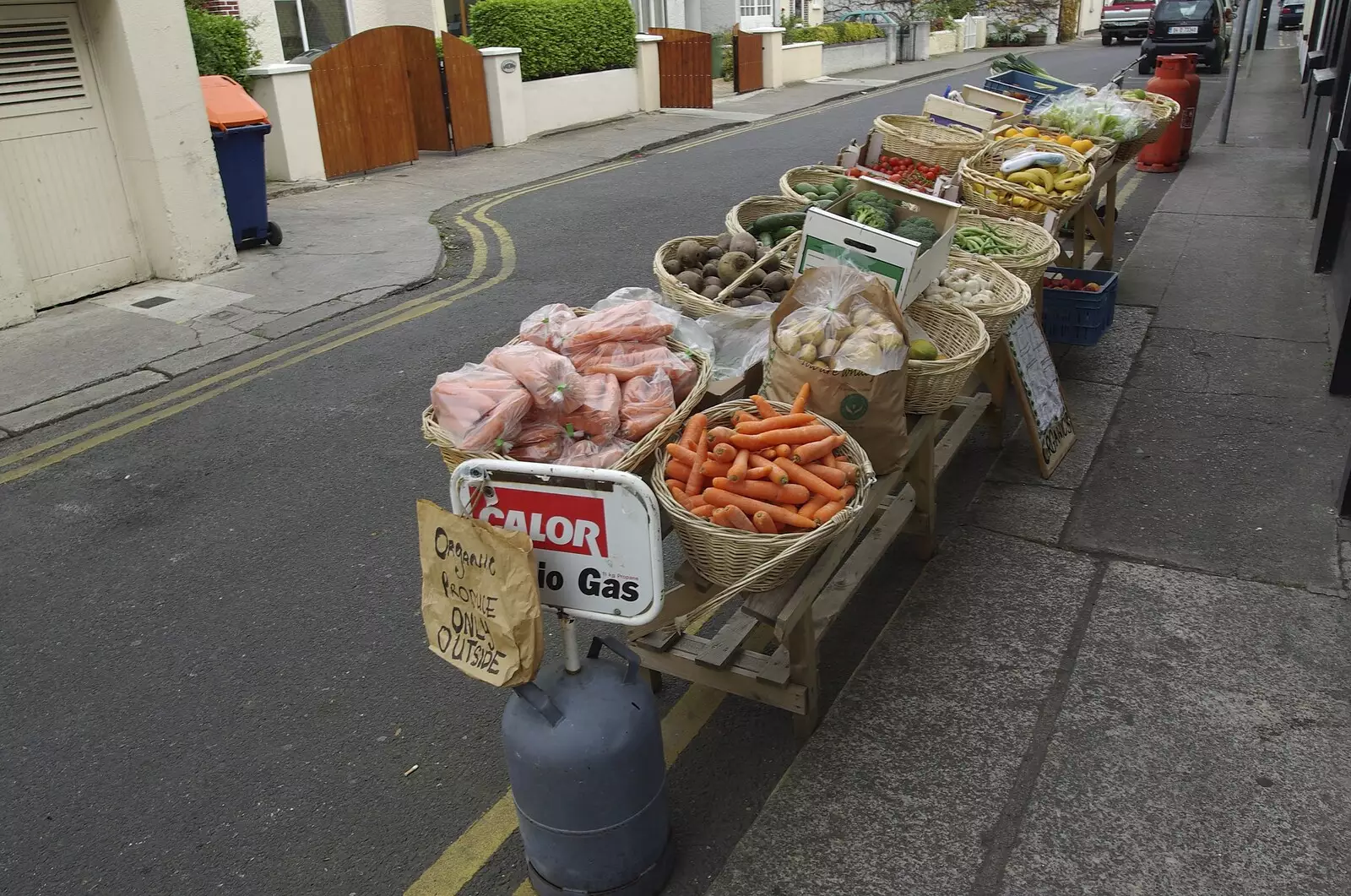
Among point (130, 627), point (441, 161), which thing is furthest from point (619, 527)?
point (441, 161)

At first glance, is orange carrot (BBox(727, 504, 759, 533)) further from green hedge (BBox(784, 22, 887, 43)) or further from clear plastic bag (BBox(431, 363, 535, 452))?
green hedge (BBox(784, 22, 887, 43))

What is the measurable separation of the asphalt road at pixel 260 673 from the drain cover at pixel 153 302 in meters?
2.15

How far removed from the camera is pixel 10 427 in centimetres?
636

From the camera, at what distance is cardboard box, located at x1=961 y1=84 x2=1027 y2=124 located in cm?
798

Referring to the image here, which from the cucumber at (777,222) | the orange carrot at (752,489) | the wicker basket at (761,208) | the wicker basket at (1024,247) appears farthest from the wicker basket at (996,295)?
the orange carrot at (752,489)

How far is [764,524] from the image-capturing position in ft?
10.1

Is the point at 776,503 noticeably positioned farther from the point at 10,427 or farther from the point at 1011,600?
the point at 10,427

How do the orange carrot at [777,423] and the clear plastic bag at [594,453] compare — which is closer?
the clear plastic bag at [594,453]

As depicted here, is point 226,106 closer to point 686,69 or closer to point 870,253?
point 870,253

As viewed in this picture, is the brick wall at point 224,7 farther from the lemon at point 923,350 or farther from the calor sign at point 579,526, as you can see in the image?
the calor sign at point 579,526

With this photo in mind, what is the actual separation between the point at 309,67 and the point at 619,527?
39.6ft

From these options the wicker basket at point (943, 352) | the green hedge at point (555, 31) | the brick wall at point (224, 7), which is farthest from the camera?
the green hedge at point (555, 31)

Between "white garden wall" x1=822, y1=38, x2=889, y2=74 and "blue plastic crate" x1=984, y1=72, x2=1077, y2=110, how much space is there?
17270 mm

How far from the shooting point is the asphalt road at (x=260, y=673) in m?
3.21
